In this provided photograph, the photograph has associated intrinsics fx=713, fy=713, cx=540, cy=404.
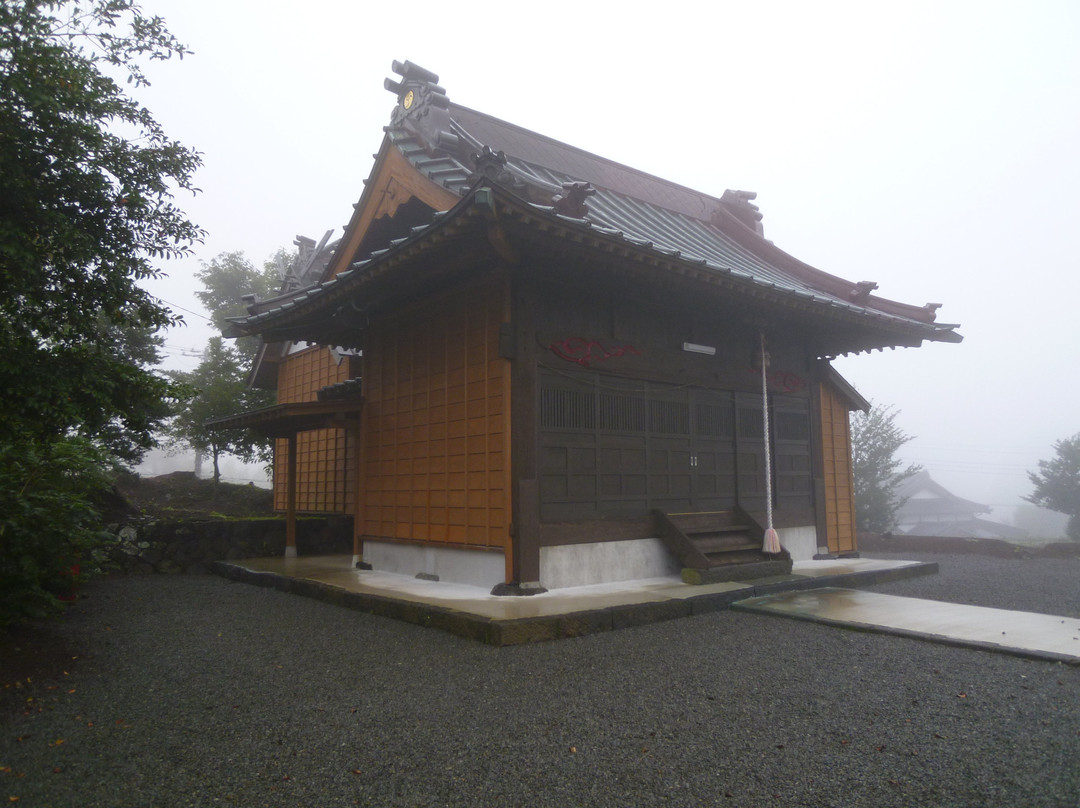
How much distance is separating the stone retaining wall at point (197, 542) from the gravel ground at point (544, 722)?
3.97 m

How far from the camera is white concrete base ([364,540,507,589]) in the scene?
698 centimetres

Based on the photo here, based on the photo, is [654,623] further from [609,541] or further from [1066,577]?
[1066,577]

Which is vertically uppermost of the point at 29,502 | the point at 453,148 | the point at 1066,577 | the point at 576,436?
the point at 453,148

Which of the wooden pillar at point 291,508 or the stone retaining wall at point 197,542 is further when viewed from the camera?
the wooden pillar at point 291,508

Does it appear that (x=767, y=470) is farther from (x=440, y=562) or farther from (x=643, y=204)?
(x=643, y=204)

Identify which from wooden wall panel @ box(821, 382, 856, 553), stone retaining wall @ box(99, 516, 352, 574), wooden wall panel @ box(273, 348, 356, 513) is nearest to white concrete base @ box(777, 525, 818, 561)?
wooden wall panel @ box(821, 382, 856, 553)

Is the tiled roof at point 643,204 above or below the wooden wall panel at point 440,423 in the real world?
above

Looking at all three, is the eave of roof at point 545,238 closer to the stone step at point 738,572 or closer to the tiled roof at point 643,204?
the tiled roof at point 643,204

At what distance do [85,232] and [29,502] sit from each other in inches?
72.8

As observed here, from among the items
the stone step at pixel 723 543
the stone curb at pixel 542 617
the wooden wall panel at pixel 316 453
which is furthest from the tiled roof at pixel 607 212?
the stone curb at pixel 542 617

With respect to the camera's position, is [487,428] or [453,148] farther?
[453,148]

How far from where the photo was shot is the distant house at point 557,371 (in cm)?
670

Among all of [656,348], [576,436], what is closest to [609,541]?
[576,436]

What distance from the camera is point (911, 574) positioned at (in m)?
8.93
